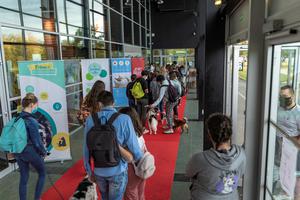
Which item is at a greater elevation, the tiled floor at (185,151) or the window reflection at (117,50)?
the window reflection at (117,50)

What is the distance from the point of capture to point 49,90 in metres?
4.57

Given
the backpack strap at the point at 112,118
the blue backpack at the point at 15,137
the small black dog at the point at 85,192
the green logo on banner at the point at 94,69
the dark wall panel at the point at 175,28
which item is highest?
the dark wall panel at the point at 175,28

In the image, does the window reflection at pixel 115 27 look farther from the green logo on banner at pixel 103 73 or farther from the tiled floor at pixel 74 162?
the tiled floor at pixel 74 162

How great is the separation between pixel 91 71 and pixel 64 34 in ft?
4.91

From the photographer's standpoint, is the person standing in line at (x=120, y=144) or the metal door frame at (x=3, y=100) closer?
the person standing in line at (x=120, y=144)

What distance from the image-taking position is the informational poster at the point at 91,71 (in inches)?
222

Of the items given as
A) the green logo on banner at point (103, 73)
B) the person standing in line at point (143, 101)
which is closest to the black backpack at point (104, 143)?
the green logo on banner at point (103, 73)

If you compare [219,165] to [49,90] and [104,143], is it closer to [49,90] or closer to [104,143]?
[104,143]

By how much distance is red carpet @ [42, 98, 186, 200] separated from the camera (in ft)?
12.0

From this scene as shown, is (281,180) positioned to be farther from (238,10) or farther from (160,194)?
(238,10)

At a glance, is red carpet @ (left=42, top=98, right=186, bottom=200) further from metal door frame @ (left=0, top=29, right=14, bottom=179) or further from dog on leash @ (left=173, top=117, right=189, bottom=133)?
metal door frame @ (left=0, top=29, right=14, bottom=179)

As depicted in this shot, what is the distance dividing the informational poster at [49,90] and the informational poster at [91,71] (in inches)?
41.6

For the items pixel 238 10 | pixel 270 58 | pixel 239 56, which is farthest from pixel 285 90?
pixel 239 56

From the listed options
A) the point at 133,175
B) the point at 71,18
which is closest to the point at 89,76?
the point at 71,18
